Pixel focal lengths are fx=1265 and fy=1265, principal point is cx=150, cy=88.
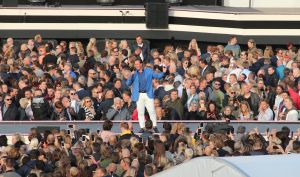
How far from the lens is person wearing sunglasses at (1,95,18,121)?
1994cm

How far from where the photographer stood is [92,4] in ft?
102

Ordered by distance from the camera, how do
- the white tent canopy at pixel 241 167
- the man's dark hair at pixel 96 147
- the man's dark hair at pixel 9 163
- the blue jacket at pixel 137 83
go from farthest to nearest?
the blue jacket at pixel 137 83 < the man's dark hair at pixel 96 147 < the man's dark hair at pixel 9 163 < the white tent canopy at pixel 241 167

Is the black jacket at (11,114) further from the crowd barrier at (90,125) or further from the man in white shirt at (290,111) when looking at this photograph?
the man in white shirt at (290,111)

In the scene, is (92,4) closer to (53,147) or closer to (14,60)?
(14,60)

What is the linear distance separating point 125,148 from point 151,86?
345 centimetres

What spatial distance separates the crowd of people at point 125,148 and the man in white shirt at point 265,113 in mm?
954

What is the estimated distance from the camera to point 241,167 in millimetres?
11180

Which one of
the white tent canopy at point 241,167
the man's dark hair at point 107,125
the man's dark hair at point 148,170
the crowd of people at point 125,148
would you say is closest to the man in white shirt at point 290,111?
the crowd of people at point 125,148

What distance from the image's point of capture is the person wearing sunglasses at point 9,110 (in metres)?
19.9

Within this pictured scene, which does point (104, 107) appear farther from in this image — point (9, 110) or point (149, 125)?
point (149, 125)

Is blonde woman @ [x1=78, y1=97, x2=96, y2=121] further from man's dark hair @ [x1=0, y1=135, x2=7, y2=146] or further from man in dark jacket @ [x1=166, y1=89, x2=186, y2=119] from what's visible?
man's dark hair @ [x1=0, y1=135, x2=7, y2=146]

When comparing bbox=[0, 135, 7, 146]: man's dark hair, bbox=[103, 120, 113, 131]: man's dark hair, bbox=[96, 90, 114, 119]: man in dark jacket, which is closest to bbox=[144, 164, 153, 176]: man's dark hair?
bbox=[103, 120, 113, 131]: man's dark hair

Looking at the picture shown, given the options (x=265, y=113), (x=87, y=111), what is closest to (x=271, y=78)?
(x=265, y=113)

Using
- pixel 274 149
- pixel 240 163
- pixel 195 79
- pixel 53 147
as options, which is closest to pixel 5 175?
pixel 53 147
